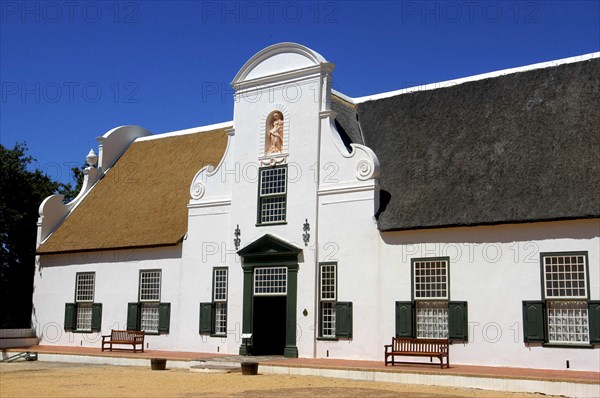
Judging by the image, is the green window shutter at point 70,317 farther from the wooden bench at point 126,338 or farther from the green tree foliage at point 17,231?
the green tree foliage at point 17,231

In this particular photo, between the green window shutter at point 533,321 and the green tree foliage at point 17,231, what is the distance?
76.9 feet

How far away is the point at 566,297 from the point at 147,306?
47.9 ft

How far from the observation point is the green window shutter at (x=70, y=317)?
28.2 m

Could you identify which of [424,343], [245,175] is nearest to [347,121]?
[245,175]

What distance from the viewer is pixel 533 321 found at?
1838cm

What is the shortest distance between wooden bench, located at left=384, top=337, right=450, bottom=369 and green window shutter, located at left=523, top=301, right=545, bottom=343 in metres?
1.99

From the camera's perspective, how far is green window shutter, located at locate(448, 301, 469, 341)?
1938 cm

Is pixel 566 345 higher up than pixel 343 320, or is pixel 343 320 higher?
pixel 343 320

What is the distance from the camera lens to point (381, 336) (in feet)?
68.4

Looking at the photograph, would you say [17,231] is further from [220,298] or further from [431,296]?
[431,296]

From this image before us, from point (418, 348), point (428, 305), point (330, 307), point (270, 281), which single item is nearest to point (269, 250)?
point (270, 281)

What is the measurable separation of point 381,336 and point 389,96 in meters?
8.41

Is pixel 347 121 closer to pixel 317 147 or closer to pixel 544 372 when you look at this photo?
pixel 317 147

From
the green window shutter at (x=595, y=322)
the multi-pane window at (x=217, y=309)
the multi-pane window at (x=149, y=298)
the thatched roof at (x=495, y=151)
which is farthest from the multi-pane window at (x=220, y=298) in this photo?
the green window shutter at (x=595, y=322)
